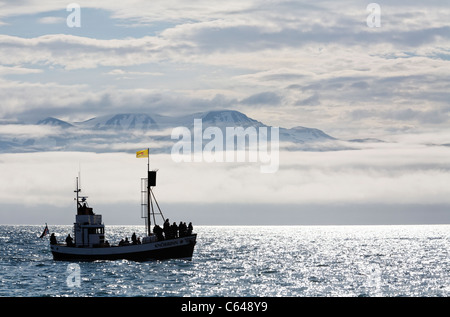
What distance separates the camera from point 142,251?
78188 mm

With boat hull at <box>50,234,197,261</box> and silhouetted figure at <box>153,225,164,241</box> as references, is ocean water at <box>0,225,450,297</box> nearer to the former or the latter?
boat hull at <box>50,234,197,261</box>

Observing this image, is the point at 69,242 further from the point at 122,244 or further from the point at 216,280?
the point at 216,280

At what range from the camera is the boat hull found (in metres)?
78.1

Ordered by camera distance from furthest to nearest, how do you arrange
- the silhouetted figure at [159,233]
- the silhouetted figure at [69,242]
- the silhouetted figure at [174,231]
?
the silhouetted figure at [69,242] < the silhouetted figure at [174,231] < the silhouetted figure at [159,233]

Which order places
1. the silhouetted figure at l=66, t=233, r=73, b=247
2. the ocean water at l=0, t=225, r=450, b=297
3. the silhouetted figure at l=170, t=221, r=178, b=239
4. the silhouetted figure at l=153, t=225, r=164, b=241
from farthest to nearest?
the silhouetted figure at l=66, t=233, r=73, b=247
the silhouetted figure at l=170, t=221, r=178, b=239
the silhouetted figure at l=153, t=225, r=164, b=241
the ocean water at l=0, t=225, r=450, b=297

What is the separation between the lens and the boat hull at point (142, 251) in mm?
78125

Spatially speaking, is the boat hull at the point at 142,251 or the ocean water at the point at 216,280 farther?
the boat hull at the point at 142,251

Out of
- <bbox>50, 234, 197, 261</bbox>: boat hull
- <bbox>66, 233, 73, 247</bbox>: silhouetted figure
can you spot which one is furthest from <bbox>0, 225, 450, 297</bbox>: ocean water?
<bbox>66, 233, 73, 247</bbox>: silhouetted figure

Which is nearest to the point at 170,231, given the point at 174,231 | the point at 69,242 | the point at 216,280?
the point at 174,231

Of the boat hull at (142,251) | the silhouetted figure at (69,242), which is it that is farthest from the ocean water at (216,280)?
the silhouetted figure at (69,242)

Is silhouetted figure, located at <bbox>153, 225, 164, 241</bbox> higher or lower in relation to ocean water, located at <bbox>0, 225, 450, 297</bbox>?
higher

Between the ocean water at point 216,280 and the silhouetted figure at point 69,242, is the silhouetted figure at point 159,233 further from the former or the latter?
the silhouetted figure at point 69,242
